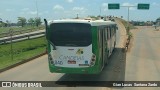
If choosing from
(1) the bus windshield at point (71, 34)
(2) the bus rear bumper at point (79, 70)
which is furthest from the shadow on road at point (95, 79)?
(1) the bus windshield at point (71, 34)

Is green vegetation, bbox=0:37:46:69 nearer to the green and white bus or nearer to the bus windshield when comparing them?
the green and white bus

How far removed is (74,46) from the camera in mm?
14789

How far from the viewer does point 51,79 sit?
16.2 metres

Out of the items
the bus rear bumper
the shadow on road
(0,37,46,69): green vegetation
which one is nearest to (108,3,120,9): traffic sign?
(0,37,46,69): green vegetation

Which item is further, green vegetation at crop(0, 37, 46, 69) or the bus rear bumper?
green vegetation at crop(0, 37, 46, 69)

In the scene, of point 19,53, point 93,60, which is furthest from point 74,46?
point 19,53

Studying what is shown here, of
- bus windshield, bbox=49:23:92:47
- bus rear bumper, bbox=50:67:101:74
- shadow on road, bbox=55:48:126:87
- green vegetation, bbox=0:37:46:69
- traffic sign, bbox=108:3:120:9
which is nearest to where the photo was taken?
bus windshield, bbox=49:23:92:47

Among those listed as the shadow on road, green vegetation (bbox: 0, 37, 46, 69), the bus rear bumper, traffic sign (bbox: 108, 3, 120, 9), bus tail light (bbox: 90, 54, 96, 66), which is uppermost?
traffic sign (bbox: 108, 3, 120, 9)

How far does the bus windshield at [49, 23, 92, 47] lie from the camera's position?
14.7 meters

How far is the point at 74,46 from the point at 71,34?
56 cm

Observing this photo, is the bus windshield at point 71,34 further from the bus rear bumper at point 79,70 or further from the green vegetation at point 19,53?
the green vegetation at point 19,53

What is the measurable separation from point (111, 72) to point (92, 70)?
12.0 feet

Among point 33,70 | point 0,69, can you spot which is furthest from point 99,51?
point 0,69

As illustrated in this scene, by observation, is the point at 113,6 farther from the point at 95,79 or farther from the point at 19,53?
the point at 95,79
